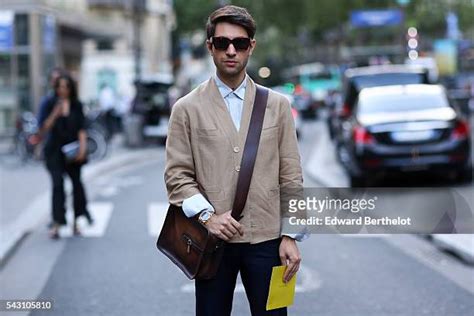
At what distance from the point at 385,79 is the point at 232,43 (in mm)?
15156

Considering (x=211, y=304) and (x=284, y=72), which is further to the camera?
(x=284, y=72)

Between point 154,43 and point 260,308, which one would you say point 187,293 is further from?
point 154,43

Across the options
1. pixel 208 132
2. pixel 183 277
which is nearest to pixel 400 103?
pixel 183 277

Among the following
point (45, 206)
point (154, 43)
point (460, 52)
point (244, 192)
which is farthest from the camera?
point (154, 43)

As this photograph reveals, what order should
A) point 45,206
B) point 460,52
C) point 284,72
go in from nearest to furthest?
point 45,206 → point 460,52 → point 284,72

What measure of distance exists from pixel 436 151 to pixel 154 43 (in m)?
52.8

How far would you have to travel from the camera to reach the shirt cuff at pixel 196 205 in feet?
13.0

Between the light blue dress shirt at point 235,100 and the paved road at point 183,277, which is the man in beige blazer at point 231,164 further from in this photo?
the paved road at point 183,277

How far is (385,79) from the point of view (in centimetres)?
1888

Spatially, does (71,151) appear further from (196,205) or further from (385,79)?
(385,79)

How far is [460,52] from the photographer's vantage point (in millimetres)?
57125

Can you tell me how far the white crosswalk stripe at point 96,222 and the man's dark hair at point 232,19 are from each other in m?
6.85

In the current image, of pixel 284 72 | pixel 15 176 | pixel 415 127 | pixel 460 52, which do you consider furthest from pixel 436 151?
pixel 284 72

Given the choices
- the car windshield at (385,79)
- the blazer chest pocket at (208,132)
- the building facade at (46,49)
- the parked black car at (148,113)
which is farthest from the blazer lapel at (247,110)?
the parked black car at (148,113)
